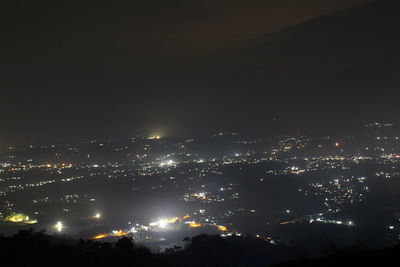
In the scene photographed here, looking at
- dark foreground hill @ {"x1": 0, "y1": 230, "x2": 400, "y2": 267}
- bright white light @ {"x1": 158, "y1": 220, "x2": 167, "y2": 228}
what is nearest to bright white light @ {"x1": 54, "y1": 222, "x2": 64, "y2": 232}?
bright white light @ {"x1": 158, "y1": 220, "x2": 167, "y2": 228}

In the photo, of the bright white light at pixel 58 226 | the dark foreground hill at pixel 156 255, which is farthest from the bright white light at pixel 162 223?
the dark foreground hill at pixel 156 255

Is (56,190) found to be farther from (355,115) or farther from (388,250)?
(355,115)

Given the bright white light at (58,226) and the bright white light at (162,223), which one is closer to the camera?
the bright white light at (58,226)

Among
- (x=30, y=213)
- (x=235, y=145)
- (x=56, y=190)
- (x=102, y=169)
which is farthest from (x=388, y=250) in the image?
(x=235, y=145)

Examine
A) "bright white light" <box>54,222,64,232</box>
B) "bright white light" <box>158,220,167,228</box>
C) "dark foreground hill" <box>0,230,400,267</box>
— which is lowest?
"dark foreground hill" <box>0,230,400,267</box>

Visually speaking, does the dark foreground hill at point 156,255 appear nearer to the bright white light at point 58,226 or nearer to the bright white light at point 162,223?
the bright white light at point 162,223

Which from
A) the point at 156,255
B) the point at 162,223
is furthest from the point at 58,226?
the point at 156,255

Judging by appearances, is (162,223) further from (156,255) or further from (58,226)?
(156,255)

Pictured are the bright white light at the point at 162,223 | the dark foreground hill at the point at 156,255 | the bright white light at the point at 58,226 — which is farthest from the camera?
the bright white light at the point at 162,223

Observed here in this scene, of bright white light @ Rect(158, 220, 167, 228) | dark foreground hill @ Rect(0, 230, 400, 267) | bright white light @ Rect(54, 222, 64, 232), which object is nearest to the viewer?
dark foreground hill @ Rect(0, 230, 400, 267)

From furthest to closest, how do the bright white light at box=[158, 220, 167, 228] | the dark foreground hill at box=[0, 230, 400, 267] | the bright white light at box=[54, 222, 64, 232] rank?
the bright white light at box=[158, 220, 167, 228] → the bright white light at box=[54, 222, 64, 232] → the dark foreground hill at box=[0, 230, 400, 267]

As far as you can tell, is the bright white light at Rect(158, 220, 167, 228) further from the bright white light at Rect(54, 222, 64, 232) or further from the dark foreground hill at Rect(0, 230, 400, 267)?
the dark foreground hill at Rect(0, 230, 400, 267)
